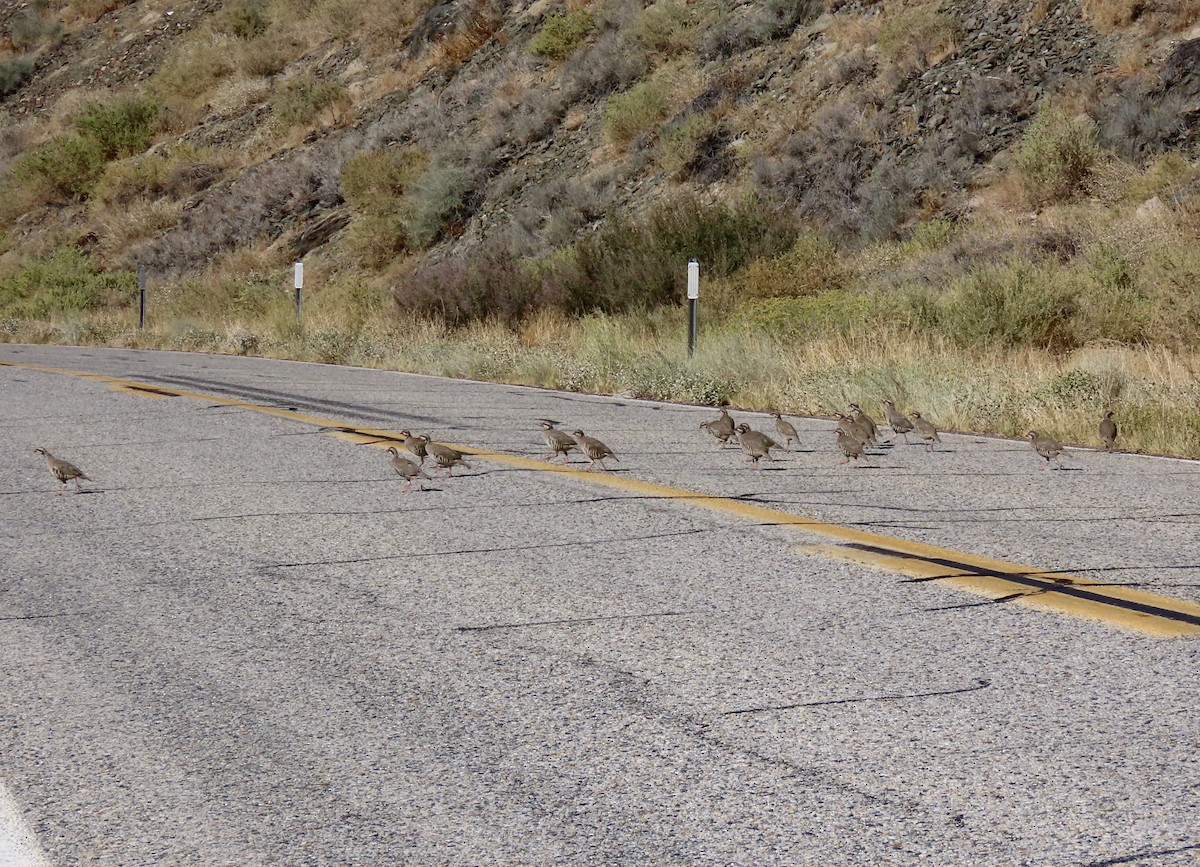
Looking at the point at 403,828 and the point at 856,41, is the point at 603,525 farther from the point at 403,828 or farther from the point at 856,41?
the point at 856,41

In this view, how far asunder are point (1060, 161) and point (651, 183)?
10516 millimetres

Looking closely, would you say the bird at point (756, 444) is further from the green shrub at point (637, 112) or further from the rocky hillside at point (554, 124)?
the green shrub at point (637, 112)

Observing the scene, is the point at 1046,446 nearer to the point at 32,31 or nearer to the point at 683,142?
the point at 683,142

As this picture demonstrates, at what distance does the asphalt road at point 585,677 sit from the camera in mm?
3549

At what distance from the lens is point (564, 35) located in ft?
136

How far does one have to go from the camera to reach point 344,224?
40.7m

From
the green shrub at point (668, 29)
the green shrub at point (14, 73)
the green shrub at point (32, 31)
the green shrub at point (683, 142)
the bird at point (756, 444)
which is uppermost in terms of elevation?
the green shrub at point (32, 31)

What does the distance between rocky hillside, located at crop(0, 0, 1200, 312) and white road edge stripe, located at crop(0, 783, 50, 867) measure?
21790mm

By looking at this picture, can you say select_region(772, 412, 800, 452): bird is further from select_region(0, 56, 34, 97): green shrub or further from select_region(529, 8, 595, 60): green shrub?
select_region(0, 56, 34, 97): green shrub

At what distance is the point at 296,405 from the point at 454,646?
938 cm

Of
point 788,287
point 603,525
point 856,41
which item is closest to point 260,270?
point 856,41

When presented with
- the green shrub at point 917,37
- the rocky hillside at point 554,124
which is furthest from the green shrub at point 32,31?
the green shrub at point 917,37

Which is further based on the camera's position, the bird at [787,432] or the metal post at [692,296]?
the metal post at [692,296]

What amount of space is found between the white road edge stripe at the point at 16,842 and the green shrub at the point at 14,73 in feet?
234
